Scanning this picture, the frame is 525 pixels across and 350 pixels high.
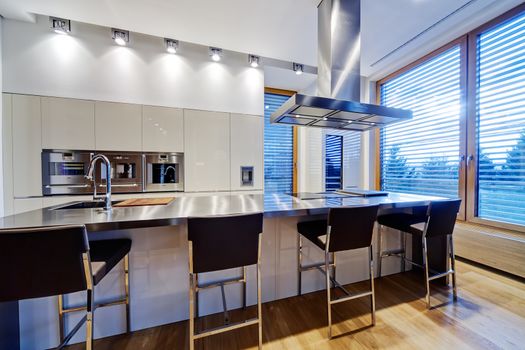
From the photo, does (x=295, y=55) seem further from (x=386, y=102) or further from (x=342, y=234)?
(x=342, y=234)

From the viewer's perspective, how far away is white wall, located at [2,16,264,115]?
7.82 ft

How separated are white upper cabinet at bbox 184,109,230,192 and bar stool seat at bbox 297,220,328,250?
1.65 metres

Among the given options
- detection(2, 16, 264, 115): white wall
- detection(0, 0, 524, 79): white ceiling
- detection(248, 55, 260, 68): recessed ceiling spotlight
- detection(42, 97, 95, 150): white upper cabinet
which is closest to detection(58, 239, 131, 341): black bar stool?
detection(42, 97, 95, 150): white upper cabinet

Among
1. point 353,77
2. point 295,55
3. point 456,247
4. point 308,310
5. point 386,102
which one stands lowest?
point 308,310

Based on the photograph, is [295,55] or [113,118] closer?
[113,118]

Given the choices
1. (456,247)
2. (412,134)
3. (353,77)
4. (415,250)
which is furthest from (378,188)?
(353,77)

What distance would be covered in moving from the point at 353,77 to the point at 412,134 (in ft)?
6.54

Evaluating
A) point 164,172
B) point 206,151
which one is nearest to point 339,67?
point 206,151

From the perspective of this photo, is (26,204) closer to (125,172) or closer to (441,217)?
(125,172)

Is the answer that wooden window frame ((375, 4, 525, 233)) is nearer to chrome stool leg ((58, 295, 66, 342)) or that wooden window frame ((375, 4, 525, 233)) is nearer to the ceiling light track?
the ceiling light track

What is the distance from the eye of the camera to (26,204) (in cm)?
238

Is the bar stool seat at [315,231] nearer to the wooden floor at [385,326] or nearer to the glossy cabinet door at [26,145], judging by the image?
the wooden floor at [385,326]

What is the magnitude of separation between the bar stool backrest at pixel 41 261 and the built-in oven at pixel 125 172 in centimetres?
201

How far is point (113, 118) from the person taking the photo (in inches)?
104
